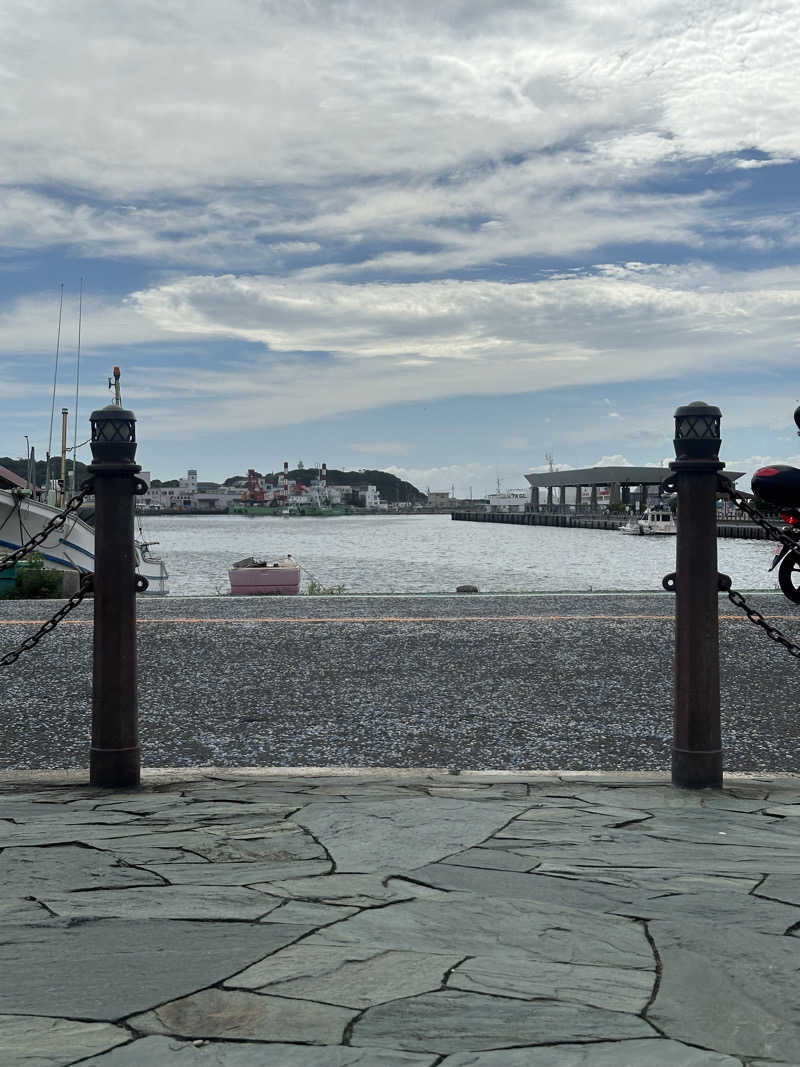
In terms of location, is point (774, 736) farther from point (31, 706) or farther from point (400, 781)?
point (31, 706)

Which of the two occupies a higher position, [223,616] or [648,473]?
[648,473]

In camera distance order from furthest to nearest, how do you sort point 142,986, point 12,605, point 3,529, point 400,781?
point 3,529 → point 12,605 → point 400,781 → point 142,986

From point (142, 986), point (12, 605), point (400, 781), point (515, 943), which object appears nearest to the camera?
point (142, 986)

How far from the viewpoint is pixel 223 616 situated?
9469 millimetres

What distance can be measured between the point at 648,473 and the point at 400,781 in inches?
5125

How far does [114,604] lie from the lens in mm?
4168

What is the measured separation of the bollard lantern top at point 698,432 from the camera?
13.4 feet

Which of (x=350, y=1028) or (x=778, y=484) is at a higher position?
(x=778, y=484)

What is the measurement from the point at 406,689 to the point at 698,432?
321 cm

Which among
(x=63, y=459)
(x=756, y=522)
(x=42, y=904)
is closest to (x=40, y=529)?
(x=63, y=459)

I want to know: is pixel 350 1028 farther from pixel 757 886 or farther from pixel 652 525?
pixel 652 525

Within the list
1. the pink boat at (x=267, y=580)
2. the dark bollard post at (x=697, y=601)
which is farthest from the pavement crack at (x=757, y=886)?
the pink boat at (x=267, y=580)

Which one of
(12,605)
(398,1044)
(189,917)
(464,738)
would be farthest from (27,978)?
(12,605)

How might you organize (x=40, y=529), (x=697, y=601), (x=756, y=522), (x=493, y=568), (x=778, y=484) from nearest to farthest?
(x=697, y=601)
(x=756, y=522)
(x=778, y=484)
(x=40, y=529)
(x=493, y=568)
